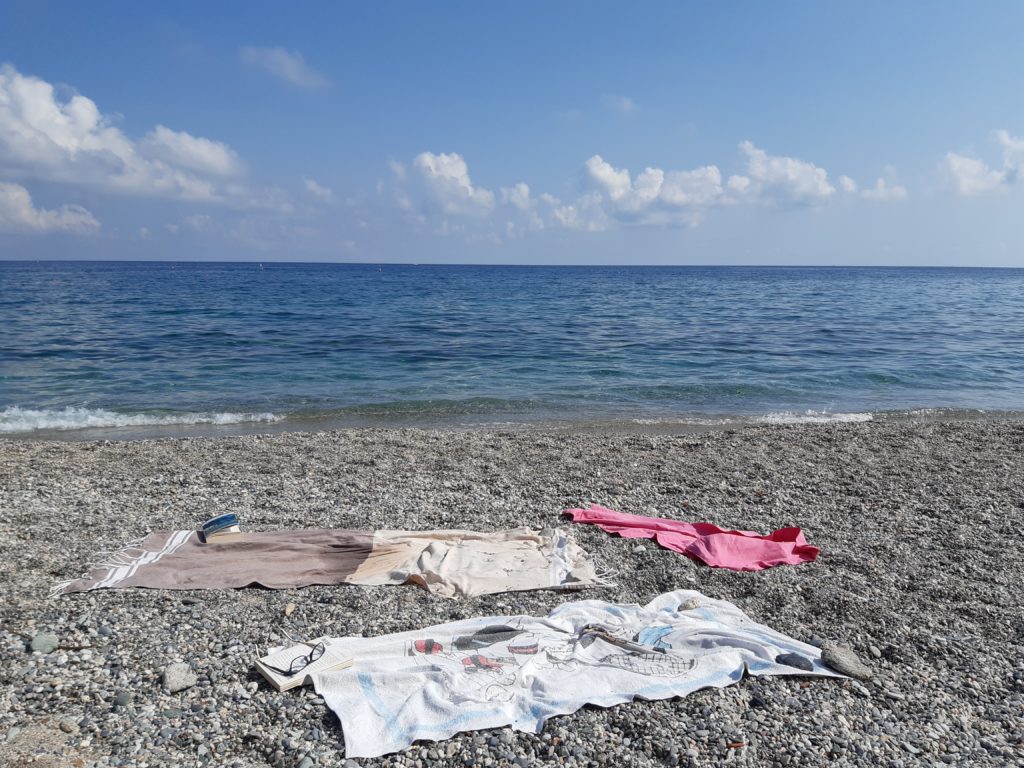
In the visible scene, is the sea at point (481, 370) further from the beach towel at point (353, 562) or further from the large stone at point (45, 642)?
the large stone at point (45, 642)

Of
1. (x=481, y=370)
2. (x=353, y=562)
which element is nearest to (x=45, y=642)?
(x=353, y=562)

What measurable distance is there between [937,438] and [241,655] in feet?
40.9

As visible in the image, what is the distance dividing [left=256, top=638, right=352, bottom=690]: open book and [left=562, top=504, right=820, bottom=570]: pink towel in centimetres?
378

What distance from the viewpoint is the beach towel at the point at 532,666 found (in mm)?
4504

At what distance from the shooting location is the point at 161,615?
577cm

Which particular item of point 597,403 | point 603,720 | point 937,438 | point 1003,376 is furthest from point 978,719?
point 1003,376

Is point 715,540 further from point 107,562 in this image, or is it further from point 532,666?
point 107,562

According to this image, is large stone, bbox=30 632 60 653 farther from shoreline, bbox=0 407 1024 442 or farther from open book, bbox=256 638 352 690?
shoreline, bbox=0 407 1024 442

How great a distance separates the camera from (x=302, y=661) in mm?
4996

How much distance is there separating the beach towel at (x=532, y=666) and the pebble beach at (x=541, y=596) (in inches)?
5.0

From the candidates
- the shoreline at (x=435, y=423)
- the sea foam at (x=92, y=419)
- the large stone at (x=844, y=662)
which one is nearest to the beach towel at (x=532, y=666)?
the large stone at (x=844, y=662)

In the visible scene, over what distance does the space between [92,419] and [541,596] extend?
40.9 ft

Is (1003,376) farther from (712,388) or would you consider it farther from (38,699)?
(38,699)

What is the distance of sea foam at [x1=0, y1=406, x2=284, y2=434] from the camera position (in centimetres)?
1438
